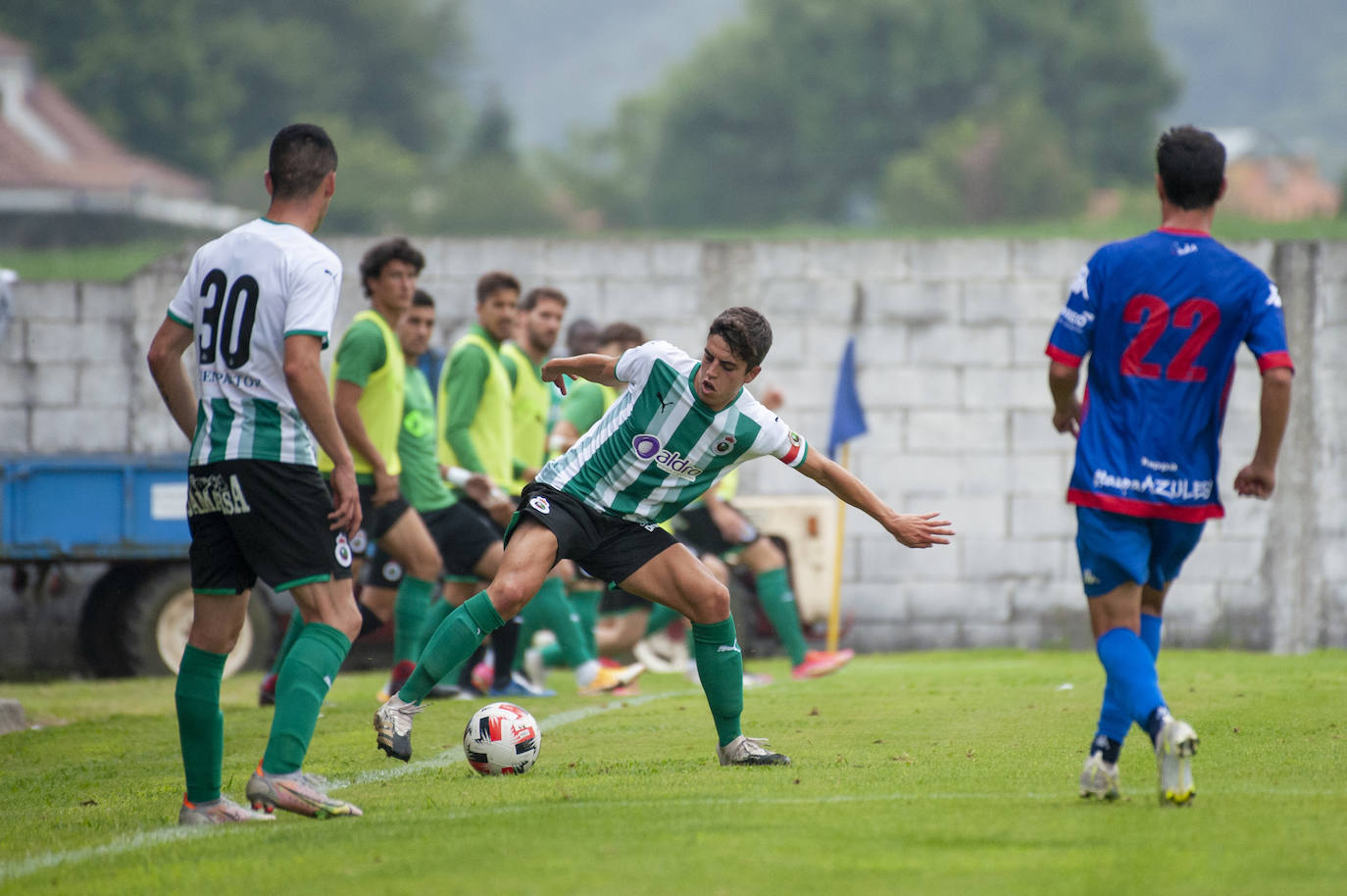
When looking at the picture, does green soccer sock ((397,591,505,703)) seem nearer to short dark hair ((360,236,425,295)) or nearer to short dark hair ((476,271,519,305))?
short dark hair ((360,236,425,295))

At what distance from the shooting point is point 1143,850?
3.98 m

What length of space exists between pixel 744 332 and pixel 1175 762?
193cm

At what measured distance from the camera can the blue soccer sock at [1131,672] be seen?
4.63 metres

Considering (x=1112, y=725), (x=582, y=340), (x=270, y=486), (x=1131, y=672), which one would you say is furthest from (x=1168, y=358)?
(x=582, y=340)

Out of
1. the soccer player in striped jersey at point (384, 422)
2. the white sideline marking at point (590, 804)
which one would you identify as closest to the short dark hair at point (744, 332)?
the white sideline marking at point (590, 804)

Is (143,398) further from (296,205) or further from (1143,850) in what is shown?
(1143,850)

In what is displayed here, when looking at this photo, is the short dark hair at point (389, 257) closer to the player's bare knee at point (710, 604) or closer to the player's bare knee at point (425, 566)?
the player's bare knee at point (425, 566)

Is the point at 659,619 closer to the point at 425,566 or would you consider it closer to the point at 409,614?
the point at 409,614

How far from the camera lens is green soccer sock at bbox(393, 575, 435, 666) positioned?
8711 mm

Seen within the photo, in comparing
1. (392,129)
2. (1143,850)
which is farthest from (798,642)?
(392,129)

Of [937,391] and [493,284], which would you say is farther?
[937,391]

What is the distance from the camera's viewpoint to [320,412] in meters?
4.84

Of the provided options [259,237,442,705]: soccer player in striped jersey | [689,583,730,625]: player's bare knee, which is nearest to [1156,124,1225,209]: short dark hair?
[689,583,730,625]: player's bare knee

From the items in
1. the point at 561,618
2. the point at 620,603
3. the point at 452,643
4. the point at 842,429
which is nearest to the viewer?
the point at 452,643
